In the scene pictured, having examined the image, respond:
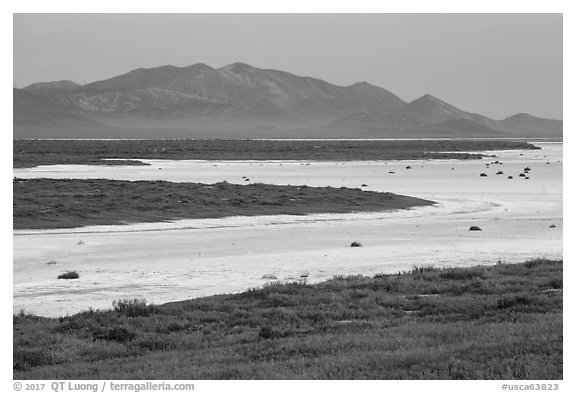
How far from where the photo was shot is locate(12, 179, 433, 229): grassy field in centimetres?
4394

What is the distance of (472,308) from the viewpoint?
65.1ft

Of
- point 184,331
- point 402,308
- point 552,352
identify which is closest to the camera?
point 552,352

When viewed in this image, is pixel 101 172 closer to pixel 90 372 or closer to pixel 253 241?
pixel 253 241

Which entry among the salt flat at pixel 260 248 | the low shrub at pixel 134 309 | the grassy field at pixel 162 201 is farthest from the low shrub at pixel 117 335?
the grassy field at pixel 162 201

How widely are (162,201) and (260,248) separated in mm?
16346

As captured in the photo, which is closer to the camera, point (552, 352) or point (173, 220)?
point (552, 352)

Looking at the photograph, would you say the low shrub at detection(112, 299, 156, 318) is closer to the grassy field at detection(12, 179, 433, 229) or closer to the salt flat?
the salt flat

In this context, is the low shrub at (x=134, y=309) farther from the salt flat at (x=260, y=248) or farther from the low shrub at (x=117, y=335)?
the salt flat at (x=260, y=248)

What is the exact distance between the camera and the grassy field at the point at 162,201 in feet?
144

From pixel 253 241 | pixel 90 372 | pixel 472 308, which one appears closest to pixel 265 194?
pixel 253 241

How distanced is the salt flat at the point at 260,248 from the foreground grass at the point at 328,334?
2915 mm

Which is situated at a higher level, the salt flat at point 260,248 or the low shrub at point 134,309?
the low shrub at point 134,309

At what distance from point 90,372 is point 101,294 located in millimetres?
8718

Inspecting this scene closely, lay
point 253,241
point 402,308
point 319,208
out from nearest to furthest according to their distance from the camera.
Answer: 1. point 402,308
2. point 253,241
3. point 319,208
